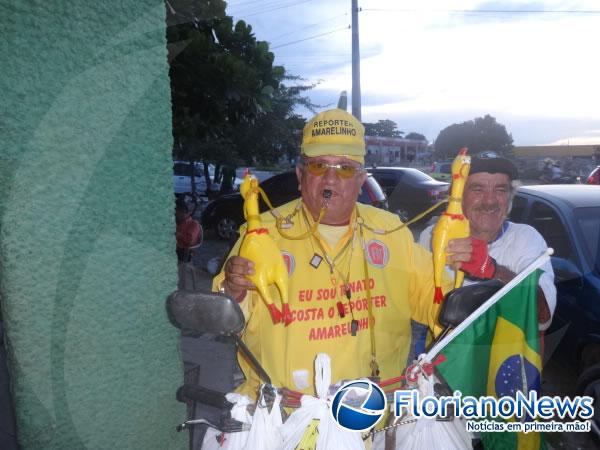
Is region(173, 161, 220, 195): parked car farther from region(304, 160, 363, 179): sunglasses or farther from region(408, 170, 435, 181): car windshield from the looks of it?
region(304, 160, 363, 179): sunglasses

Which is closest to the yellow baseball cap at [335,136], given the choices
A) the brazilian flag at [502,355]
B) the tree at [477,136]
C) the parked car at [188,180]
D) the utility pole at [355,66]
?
the brazilian flag at [502,355]

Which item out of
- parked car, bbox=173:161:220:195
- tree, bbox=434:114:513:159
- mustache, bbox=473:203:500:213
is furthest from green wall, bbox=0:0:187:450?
tree, bbox=434:114:513:159

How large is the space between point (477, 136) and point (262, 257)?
5414 cm

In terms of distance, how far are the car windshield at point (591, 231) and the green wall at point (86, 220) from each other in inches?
141

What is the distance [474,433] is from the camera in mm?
2027

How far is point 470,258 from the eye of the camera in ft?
6.11

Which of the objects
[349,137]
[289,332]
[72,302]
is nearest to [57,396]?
[72,302]

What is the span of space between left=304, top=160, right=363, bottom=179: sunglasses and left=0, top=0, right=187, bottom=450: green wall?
2.15 ft

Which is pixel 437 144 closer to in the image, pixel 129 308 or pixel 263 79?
pixel 263 79

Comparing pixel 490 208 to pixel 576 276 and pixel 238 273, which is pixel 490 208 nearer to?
pixel 576 276

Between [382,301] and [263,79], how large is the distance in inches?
170

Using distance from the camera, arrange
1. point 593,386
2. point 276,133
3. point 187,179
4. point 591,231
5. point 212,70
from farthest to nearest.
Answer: point 187,179
point 276,133
point 212,70
point 591,231
point 593,386

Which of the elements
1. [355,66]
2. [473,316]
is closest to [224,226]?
[355,66]

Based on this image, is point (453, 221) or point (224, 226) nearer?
point (453, 221)
